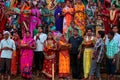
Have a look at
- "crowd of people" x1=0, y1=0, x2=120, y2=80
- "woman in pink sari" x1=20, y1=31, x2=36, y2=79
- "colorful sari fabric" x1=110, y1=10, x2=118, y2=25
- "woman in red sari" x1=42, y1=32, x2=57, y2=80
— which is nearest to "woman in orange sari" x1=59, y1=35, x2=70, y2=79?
"crowd of people" x1=0, y1=0, x2=120, y2=80

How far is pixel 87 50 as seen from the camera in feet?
55.6

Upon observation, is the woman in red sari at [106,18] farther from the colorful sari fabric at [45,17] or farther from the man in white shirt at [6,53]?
the man in white shirt at [6,53]

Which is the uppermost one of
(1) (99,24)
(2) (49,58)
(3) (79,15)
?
(3) (79,15)

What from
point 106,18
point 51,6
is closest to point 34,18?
point 51,6

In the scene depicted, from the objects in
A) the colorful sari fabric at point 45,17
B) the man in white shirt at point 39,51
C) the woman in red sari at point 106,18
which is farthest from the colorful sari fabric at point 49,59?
the woman in red sari at point 106,18

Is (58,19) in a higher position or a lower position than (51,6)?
lower

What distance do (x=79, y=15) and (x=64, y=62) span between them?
213 cm

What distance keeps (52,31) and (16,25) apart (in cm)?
140

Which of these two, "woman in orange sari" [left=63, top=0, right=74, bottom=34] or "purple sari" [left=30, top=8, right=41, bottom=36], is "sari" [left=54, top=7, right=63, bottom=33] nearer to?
"woman in orange sari" [left=63, top=0, right=74, bottom=34]

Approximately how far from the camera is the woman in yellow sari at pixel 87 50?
16.9m

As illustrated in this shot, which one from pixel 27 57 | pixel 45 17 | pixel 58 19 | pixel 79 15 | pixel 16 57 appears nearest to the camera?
pixel 27 57

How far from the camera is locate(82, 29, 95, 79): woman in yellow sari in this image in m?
16.9

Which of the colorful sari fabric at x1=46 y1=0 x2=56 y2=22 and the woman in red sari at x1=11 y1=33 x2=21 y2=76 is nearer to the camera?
the woman in red sari at x1=11 y1=33 x2=21 y2=76

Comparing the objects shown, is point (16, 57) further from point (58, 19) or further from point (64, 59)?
point (58, 19)
